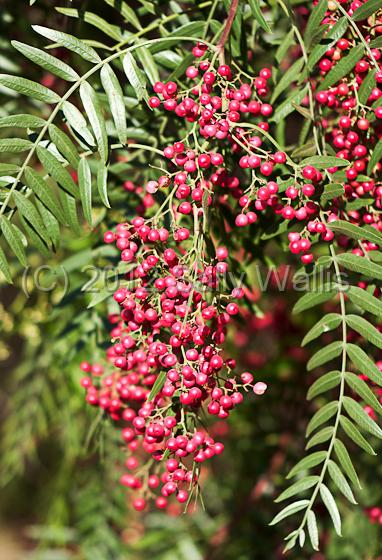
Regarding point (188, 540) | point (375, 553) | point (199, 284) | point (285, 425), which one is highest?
point (199, 284)

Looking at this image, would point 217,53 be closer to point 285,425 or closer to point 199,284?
point 199,284

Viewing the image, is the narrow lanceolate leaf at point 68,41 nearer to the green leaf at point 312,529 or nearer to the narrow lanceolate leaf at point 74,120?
the narrow lanceolate leaf at point 74,120

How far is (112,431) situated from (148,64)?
34.9 inches

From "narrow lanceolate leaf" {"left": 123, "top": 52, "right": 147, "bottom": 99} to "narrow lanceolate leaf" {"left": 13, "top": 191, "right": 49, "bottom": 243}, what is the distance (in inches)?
8.4

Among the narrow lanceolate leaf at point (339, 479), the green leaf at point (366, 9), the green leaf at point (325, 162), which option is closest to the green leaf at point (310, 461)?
the narrow lanceolate leaf at point (339, 479)

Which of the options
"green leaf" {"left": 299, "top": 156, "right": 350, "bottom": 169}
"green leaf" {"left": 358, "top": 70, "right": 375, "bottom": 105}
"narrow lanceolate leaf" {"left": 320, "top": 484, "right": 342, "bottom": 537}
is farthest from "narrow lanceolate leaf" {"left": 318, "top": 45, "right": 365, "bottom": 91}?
"narrow lanceolate leaf" {"left": 320, "top": 484, "right": 342, "bottom": 537}

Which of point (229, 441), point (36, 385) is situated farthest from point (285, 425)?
point (36, 385)

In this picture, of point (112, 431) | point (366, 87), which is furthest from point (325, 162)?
point (112, 431)

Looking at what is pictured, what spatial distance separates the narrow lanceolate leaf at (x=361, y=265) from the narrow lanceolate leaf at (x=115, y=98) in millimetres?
349

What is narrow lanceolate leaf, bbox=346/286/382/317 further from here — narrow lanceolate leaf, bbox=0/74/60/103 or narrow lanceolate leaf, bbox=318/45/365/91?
narrow lanceolate leaf, bbox=0/74/60/103

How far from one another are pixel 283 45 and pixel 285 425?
3.98 feet

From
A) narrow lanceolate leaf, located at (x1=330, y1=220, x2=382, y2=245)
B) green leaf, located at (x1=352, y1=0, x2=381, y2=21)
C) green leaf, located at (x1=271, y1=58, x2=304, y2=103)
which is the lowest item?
narrow lanceolate leaf, located at (x1=330, y1=220, x2=382, y2=245)

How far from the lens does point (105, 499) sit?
1977 millimetres

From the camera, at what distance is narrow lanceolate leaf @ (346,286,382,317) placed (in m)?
0.89
